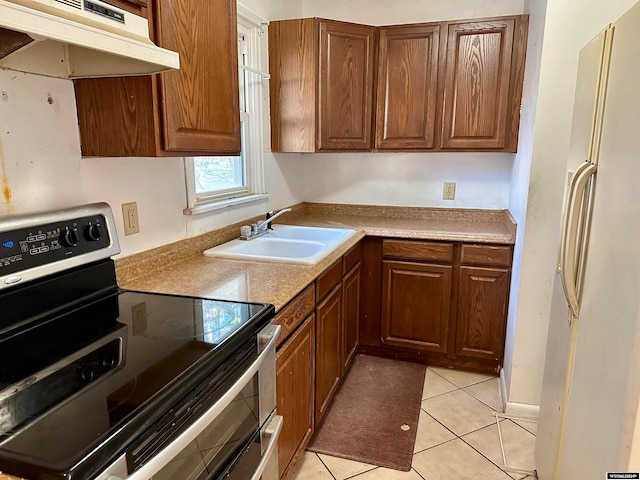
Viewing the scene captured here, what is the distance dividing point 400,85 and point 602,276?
1915mm

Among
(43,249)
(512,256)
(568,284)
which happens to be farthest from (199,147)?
(512,256)

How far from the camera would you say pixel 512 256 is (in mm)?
2426

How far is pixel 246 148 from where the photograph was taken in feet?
8.24

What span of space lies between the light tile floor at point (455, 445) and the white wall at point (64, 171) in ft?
4.04

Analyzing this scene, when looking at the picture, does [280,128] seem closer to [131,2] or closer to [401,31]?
[401,31]

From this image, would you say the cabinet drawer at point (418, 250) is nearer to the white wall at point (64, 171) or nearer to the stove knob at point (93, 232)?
the white wall at point (64, 171)

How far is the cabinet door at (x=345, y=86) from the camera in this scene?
256 centimetres

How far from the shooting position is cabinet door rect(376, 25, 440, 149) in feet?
8.54

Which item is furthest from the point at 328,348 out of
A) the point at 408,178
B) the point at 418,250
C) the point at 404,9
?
the point at 404,9

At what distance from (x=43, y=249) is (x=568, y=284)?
149cm

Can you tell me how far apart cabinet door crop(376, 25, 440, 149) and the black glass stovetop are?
185 cm

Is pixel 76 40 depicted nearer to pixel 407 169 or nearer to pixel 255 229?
pixel 255 229

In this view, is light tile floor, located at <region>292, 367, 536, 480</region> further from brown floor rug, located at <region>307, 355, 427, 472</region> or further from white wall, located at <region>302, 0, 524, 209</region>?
white wall, located at <region>302, 0, 524, 209</region>

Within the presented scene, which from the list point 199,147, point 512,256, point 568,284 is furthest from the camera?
point 512,256
